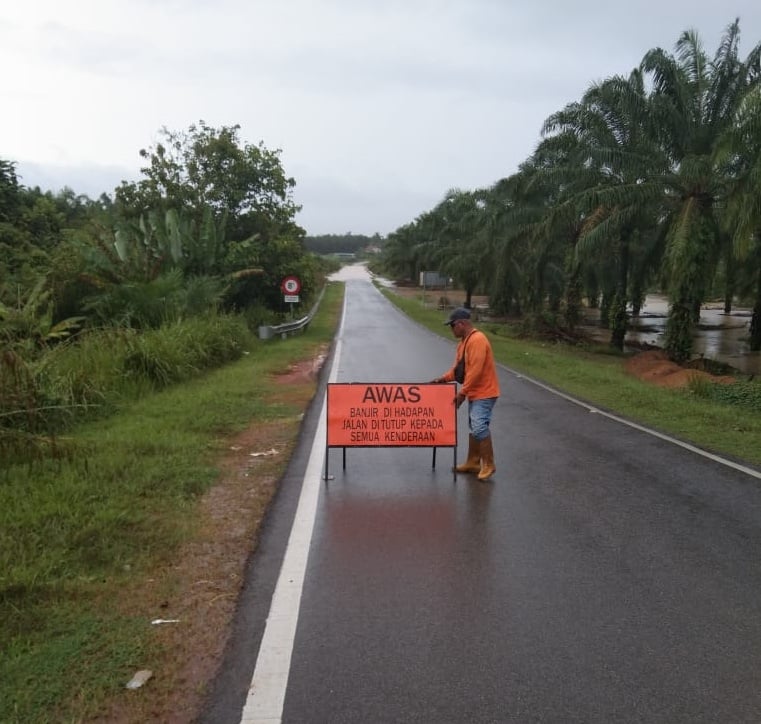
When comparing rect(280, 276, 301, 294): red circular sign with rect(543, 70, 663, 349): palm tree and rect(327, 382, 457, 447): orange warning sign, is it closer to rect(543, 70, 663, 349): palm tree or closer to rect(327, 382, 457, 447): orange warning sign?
rect(543, 70, 663, 349): palm tree

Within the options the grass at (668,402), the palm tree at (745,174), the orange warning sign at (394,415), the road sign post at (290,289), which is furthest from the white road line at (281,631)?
the road sign post at (290,289)

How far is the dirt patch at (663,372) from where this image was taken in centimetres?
1480

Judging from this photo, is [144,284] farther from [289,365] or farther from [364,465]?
[364,465]

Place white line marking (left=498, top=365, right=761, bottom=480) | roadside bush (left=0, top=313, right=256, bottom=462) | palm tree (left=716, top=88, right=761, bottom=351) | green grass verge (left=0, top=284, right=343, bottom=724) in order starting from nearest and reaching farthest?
1. green grass verge (left=0, top=284, right=343, bottom=724)
2. roadside bush (left=0, top=313, right=256, bottom=462)
3. white line marking (left=498, top=365, right=761, bottom=480)
4. palm tree (left=716, top=88, right=761, bottom=351)

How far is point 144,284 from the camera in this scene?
15.5m

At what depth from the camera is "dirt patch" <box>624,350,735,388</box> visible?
14.8m

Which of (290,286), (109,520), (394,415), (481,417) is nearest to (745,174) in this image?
(481,417)

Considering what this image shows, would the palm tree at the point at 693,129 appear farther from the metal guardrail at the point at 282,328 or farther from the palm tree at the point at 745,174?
the metal guardrail at the point at 282,328

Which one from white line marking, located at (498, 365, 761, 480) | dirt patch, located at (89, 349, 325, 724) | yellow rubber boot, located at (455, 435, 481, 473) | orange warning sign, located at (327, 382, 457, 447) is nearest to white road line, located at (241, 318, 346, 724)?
dirt patch, located at (89, 349, 325, 724)

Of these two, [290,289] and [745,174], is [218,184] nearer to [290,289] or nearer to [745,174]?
[290,289]

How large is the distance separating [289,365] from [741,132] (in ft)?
37.6

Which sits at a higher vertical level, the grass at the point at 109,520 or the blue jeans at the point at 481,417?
the blue jeans at the point at 481,417

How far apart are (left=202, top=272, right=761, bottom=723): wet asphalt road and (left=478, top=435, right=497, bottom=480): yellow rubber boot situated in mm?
141

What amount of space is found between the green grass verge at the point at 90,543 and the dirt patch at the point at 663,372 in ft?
35.0
